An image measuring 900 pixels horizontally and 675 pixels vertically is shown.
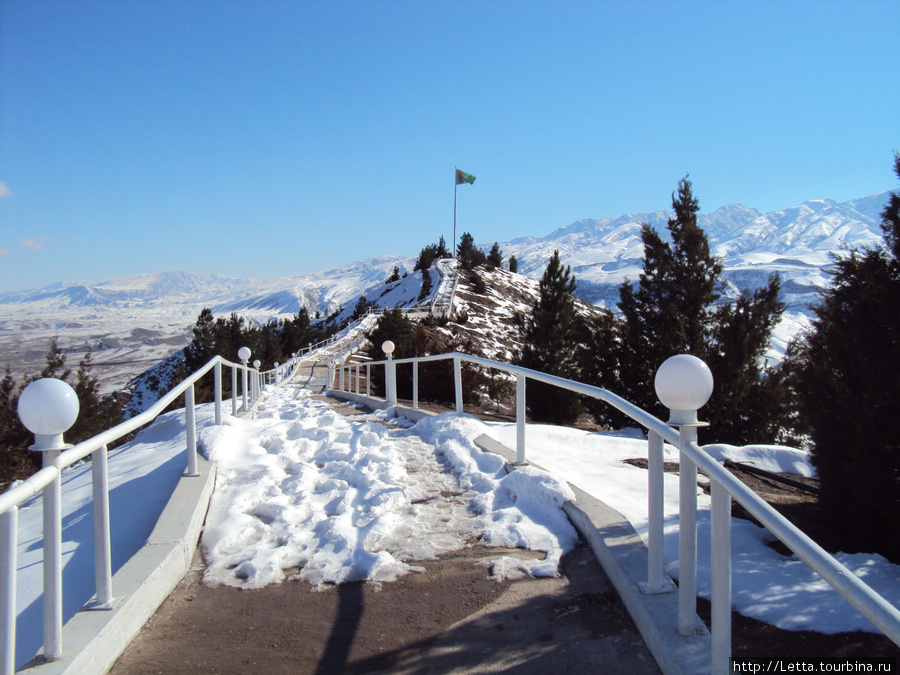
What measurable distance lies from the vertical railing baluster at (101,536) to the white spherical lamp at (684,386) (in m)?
2.39

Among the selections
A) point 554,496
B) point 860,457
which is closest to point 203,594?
point 554,496

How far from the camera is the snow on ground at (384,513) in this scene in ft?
10.0

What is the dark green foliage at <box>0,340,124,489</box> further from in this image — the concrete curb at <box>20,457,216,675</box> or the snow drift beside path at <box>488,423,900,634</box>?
the snow drift beside path at <box>488,423,900,634</box>

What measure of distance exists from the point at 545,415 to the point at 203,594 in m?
14.8

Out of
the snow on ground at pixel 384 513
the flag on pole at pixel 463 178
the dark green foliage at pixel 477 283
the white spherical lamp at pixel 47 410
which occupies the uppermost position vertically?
the flag on pole at pixel 463 178

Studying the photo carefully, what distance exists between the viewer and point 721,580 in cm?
194

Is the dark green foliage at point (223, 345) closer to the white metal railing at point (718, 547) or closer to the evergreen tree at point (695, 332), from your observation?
the evergreen tree at point (695, 332)

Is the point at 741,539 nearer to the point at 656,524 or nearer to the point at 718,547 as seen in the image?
the point at 656,524

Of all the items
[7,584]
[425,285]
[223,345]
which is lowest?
[223,345]

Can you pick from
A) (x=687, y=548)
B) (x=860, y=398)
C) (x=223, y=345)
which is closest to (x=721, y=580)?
(x=687, y=548)

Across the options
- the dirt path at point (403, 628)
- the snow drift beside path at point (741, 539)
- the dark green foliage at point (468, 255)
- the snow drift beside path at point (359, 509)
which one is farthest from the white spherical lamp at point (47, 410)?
the dark green foliage at point (468, 255)

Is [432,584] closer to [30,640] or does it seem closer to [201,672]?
[201,672]

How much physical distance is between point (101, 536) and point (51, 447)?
2.08 ft

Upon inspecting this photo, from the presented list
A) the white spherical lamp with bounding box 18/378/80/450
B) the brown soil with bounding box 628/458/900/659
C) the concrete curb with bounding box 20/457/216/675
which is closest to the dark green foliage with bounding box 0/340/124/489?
the concrete curb with bounding box 20/457/216/675
